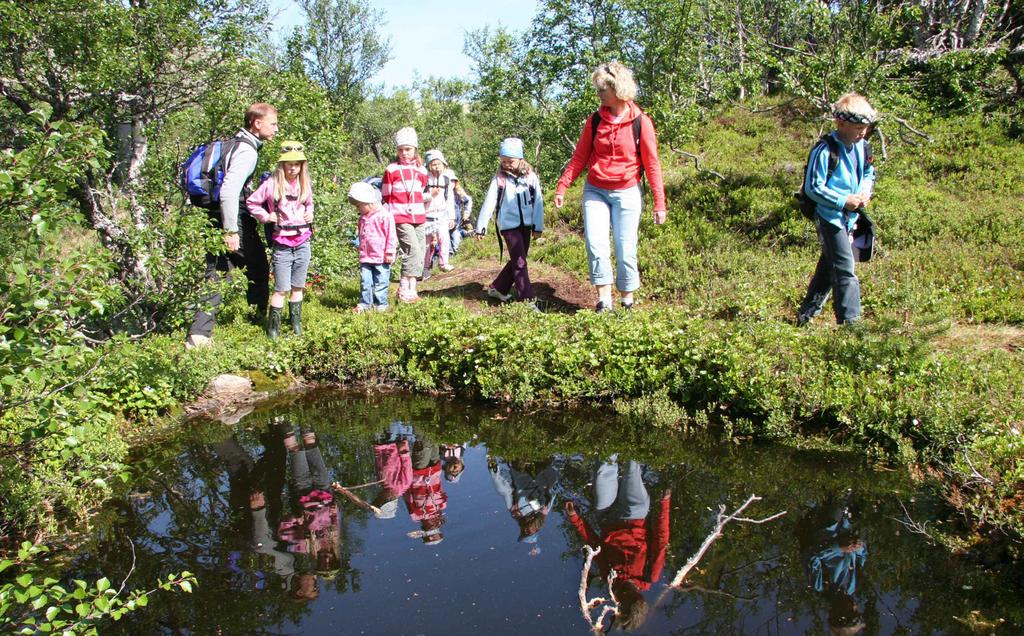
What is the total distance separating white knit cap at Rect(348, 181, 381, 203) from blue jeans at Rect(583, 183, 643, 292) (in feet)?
8.14

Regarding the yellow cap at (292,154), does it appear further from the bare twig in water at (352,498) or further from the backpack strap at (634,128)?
the bare twig in water at (352,498)

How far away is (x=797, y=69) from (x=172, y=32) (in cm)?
816

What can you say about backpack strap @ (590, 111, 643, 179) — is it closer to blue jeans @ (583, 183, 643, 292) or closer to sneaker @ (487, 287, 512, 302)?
blue jeans @ (583, 183, 643, 292)

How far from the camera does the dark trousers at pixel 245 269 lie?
7012mm

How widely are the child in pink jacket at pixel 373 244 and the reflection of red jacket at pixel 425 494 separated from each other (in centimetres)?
331

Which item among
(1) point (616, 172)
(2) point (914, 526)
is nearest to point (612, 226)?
(1) point (616, 172)

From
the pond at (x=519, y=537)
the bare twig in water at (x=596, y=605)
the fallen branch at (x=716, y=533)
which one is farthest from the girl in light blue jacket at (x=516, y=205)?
the bare twig in water at (x=596, y=605)

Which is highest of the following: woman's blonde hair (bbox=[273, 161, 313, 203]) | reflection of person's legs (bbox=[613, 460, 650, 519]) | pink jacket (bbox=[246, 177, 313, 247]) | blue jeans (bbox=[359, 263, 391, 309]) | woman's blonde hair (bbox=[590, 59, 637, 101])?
woman's blonde hair (bbox=[590, 59, 637, 101])

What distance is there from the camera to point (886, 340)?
5324 mm

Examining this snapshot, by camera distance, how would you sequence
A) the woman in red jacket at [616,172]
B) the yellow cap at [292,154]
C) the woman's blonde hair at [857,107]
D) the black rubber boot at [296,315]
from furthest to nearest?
the black rubber boot at [296,315], the yellow cap at [292,154], the woman in red jacket at [616,172], the woman's blonde hair at [857,107]

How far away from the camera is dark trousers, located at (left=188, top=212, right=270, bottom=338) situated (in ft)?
23.0

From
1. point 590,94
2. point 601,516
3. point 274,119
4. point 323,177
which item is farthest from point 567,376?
point 590,94

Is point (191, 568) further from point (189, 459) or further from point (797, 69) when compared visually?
point (797, 69)

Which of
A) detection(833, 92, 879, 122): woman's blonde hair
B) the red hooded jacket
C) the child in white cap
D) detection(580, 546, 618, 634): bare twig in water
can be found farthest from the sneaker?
detection(580, 546, 618, 634): bare twig in water
